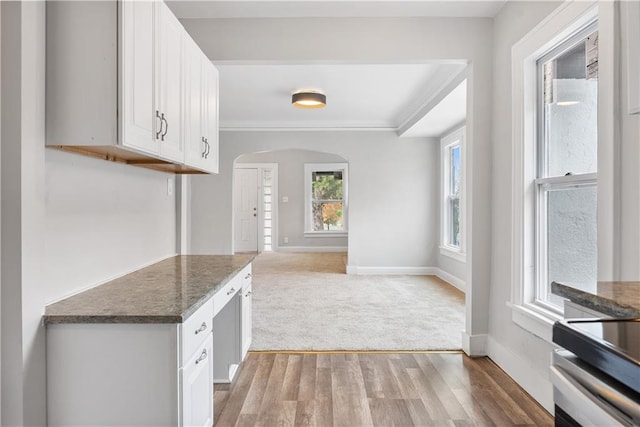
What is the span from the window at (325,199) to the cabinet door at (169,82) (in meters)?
7.71

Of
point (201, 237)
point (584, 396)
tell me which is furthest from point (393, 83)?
point (584, 396)

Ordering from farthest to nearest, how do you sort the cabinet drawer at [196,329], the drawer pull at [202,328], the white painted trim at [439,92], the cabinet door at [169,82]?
the white painted trim at [439,92] → the cabinet door at [169,82] → the drawer pull at [202,328] → the cabinet drawer at [196,329]

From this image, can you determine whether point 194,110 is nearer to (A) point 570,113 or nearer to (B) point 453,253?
(A) point 570,113

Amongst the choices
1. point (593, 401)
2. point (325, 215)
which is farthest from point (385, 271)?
point (593, 401)

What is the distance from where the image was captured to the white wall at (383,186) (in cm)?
639

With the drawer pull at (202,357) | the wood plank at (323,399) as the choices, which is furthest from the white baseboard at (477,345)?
the drawer pull at (202,357)

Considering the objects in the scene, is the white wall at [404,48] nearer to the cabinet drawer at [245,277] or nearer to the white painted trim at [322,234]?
the cabinet drawer at [245,277]

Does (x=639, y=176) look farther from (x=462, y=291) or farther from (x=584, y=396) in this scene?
(x=462, y=291)

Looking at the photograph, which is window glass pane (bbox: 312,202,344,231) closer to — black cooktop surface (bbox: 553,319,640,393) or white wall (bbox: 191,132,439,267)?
white wall (bbox: 191,132,439,267)

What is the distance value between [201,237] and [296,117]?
2361 millimetres

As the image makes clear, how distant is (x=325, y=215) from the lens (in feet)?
32.6

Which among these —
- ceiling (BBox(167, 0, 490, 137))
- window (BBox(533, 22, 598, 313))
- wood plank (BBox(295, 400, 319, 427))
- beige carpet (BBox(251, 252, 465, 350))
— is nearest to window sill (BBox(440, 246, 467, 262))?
beige carpet (BBox(251, 252, 465, 350))

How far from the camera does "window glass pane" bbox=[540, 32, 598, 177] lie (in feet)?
6.91

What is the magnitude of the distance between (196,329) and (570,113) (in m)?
2.32
